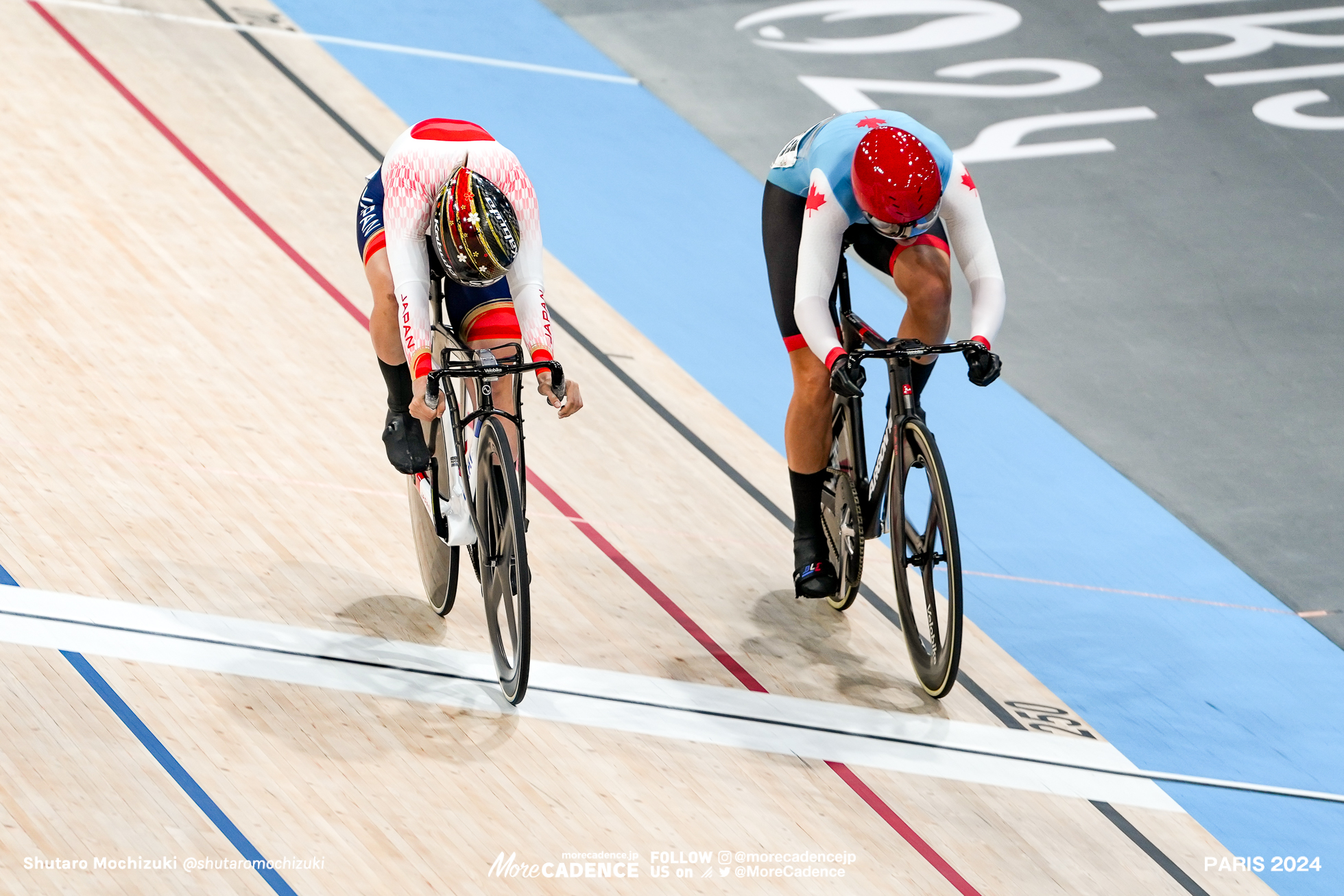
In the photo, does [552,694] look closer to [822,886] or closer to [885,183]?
[822,886]

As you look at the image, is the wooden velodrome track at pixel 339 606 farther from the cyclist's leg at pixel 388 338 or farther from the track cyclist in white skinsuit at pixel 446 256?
the track cyclist in white skinsuit at pixel 446 256

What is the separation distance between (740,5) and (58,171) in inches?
140

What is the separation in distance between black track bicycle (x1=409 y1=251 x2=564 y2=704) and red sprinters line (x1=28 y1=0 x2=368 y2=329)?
1416 millimetres

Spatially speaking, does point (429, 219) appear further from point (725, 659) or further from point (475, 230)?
point (725, 659)

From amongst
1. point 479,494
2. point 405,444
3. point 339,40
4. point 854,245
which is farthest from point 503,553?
point 339,40

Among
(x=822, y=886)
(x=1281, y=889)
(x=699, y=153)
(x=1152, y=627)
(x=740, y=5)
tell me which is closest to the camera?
(x=822, y=886)

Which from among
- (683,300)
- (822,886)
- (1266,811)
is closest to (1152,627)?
Result: (1266,811)

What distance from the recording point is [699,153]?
21.2ft

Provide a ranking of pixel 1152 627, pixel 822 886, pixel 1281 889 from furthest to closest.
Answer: pixel 1152 627
pixel 1281 889
pixel 822 886

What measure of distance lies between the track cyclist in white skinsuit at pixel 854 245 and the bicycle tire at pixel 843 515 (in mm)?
28

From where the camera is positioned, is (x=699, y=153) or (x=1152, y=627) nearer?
(x=1152, y=627)

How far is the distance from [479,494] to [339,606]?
23.8 inches

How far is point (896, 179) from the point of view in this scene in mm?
3299

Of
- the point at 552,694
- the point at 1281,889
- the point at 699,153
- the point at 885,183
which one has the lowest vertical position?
the point at 1281,889
